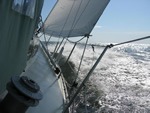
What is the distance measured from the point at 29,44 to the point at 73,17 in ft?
5.85

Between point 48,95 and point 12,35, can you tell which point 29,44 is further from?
point 12,35

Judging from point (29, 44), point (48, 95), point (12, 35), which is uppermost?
point (12, 35)

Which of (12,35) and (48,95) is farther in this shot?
(48,95)

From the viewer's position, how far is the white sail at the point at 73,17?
4852 mm

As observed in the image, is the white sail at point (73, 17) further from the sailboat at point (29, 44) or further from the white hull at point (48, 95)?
the white hull at point (48, 95)

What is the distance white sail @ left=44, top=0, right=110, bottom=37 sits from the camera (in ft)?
15.9

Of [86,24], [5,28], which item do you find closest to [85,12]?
[86,24]

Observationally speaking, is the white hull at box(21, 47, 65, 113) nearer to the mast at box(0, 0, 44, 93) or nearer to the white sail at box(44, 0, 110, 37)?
the mast at box(0, 0, 44, 93)

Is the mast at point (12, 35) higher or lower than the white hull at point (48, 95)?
higher

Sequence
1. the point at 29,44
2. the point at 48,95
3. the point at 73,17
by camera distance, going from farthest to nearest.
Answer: the point at 73,17 < the point at 29,44 < the point at 48,95

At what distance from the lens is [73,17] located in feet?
17.3

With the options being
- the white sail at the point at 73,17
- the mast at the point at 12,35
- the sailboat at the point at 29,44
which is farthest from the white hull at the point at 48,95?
the white sail at the point at 73,17

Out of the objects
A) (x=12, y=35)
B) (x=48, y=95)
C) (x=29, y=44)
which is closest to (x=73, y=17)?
(x=29, y=44)

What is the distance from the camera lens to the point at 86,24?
4.93 m
